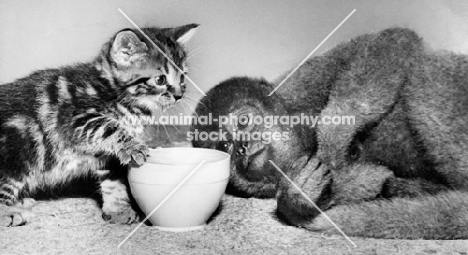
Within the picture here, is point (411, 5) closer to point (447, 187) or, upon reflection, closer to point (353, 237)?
point (447, 187)

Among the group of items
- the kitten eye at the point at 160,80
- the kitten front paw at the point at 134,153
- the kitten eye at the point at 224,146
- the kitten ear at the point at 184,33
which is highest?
the kitten ear at the point at 184,33

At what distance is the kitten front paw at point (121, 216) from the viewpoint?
184 cm

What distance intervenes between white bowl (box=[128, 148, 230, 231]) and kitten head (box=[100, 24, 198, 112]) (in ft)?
0.80

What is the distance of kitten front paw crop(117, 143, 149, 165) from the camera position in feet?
5.63

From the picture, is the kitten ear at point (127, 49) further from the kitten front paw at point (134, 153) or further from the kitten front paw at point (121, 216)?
the kitten front paw at point (121, 216)

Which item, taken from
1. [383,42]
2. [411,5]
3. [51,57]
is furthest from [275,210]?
[51,57]

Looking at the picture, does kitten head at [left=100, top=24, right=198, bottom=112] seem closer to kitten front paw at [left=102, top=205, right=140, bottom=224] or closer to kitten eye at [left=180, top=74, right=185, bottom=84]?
kitten eye at [left=180, top=74, right=185, bottom=84]

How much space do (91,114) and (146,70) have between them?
25 cm

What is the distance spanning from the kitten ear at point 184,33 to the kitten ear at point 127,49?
0.71ft

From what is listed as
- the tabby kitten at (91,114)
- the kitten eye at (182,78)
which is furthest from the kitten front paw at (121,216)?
the kitten eye at (182,78)

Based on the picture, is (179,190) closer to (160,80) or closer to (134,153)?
(134,153)

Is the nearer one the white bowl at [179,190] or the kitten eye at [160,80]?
the white bowl at [179,190]

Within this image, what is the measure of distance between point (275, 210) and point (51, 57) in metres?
1.13

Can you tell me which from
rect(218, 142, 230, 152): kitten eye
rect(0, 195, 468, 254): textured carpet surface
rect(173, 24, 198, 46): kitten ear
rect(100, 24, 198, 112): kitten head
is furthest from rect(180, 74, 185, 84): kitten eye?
rect(0, 195, 468, 254): textured carpet surface
